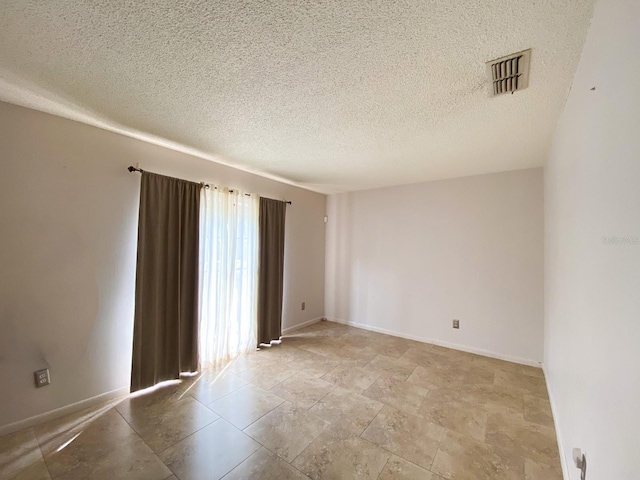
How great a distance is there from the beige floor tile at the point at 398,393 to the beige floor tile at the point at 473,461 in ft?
1.28

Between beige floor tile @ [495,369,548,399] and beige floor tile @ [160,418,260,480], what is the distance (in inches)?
99.6

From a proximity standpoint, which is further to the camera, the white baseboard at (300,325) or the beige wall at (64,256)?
the white baseboard at (300,325)

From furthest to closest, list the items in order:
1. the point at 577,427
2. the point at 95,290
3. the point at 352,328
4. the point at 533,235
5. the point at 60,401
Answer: the point at 352,328 < the point at 533,235 < the point at 95,290 < the point at 60,401 < the point at 577,427

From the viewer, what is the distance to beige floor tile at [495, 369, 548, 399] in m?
2.41

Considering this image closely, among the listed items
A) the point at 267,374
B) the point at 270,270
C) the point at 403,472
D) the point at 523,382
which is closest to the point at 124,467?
the point at 267,374

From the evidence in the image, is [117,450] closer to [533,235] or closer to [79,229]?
[79,229]

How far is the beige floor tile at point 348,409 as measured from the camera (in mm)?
1958

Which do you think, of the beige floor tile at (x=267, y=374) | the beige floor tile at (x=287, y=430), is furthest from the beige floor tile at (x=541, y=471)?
the beige floor tile at (x=267, y=374)

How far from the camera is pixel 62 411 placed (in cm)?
197

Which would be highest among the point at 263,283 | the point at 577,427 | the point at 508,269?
the point at 508,269

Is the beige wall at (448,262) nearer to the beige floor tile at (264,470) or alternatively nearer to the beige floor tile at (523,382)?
the beige floor tile at (523,382)

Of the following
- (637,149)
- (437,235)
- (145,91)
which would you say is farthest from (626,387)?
(437,235)

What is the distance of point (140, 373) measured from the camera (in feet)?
7.58

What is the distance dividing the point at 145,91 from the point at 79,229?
1.32 meters
